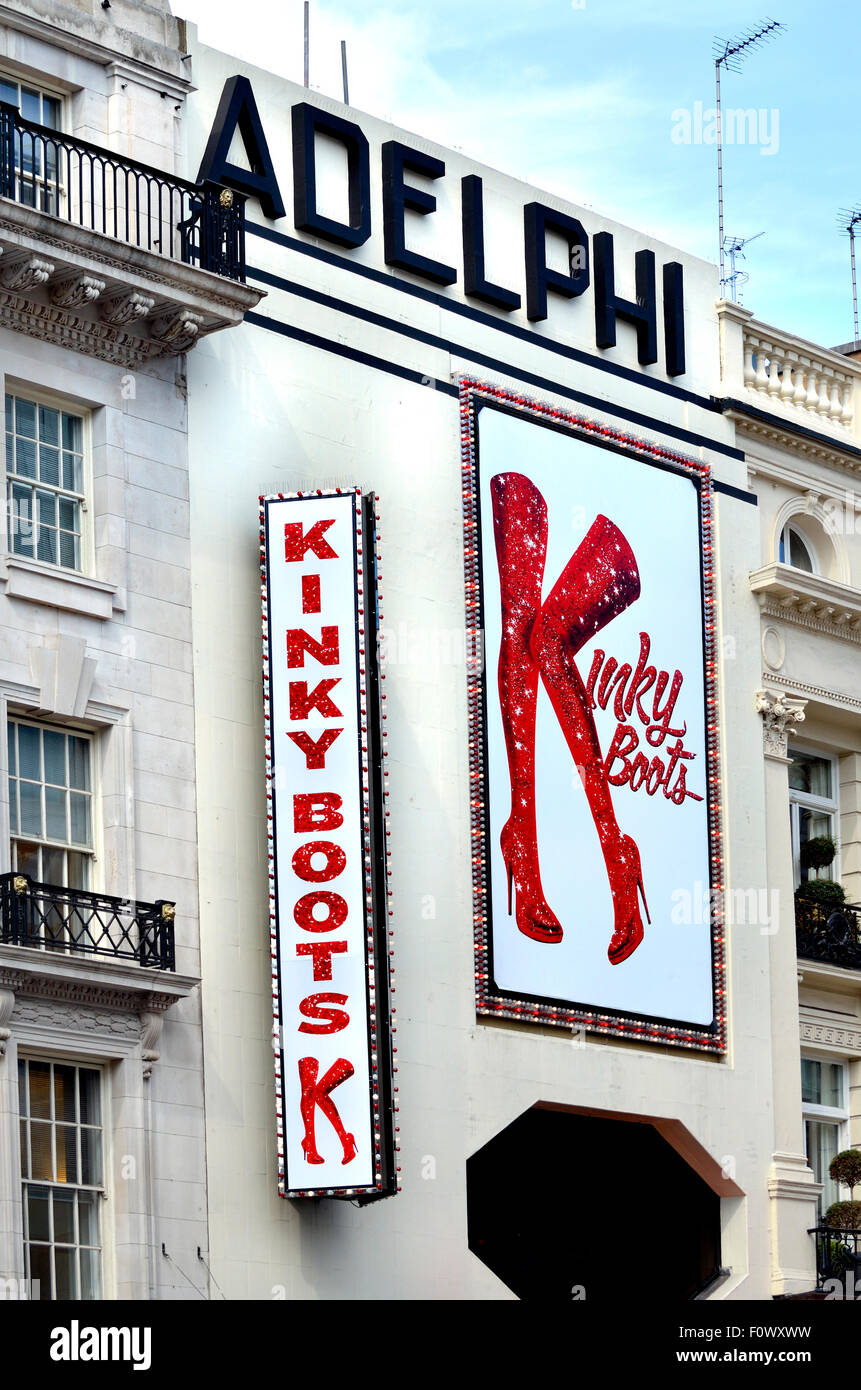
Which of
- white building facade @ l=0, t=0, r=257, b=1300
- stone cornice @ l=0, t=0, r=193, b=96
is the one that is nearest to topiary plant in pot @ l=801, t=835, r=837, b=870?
white building facade @ l=0, t=0, r=257, b=1300

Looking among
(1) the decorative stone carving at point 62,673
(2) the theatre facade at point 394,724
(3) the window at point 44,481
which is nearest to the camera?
(1) the decorative stone carving at point 62,673

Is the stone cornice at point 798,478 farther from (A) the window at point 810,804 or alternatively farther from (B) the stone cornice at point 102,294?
(B) the stone cornice at point 102,294

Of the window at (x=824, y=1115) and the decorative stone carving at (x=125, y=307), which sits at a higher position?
the decorative stone carving at (x=125, y=307)

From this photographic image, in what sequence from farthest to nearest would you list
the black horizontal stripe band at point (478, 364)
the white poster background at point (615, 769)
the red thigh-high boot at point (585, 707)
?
the red thigh-high boot at point (585, 707) → the white poster background at point (615, 769) → the black horizontal stripe band at point (478, 364)

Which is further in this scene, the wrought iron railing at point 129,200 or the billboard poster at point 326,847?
the wrought iron railing at point 129,200

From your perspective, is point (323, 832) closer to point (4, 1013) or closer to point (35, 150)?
point (4, 1013)

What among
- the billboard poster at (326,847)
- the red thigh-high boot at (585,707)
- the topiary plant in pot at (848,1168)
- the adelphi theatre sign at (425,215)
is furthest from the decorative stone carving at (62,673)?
the topiary plant in pot at (848,1168)

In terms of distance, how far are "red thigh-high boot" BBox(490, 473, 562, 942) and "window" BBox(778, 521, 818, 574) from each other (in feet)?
18.4

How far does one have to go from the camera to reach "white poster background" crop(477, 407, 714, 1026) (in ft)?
107

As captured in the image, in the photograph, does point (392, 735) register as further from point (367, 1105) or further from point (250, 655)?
point (367, 1105)

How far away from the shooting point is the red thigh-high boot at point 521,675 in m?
32.4

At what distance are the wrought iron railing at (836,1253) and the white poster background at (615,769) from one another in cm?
311
